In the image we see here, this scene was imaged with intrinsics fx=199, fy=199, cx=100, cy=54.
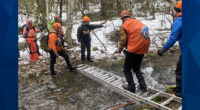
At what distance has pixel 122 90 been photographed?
550 centimetres

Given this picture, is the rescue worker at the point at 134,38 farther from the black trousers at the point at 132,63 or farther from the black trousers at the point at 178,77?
the black trousers at the point at 178,77

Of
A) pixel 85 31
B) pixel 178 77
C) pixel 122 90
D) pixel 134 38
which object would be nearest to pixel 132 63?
pixel 134 38

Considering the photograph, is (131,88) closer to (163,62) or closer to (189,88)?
(163,62)

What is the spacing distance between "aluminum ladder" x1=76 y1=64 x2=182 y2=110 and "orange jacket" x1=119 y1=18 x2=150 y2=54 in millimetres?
1174

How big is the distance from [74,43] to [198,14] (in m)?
10.2

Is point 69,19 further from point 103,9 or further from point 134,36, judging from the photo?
point 134,36

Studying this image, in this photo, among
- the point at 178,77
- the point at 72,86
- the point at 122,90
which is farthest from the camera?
the point at 72,86

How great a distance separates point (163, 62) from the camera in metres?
8.01

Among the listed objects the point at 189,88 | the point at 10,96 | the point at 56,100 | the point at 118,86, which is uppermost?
the point at 189,88

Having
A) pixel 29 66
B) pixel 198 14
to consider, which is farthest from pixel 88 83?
pixel 198 14

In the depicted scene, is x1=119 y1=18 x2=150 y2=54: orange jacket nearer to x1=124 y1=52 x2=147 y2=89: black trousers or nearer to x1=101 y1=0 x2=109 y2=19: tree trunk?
x1=124 y1=52 x2=147 y2=89: black trousers

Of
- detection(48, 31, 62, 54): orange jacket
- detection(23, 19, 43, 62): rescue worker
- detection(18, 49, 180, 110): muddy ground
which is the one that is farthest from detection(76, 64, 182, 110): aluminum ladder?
detection(23, 19, 43, 62): rescue worker

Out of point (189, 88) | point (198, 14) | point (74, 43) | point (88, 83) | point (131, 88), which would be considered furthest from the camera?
point (74, 43)

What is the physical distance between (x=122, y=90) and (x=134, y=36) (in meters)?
1.66
